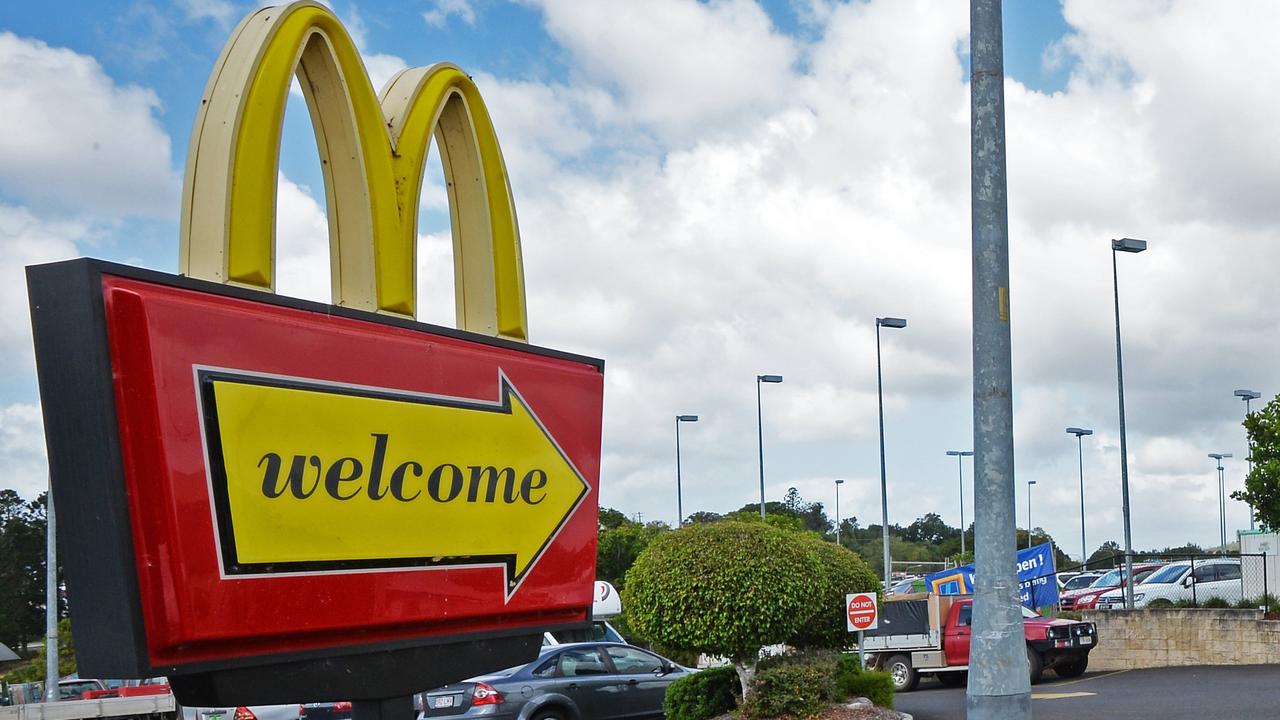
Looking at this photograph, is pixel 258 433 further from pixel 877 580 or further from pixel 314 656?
pixel 877 580

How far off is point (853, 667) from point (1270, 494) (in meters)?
12.3

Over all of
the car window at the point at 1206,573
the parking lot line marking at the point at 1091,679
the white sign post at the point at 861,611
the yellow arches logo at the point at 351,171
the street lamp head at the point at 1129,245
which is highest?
the street lamp head at the point at 1129,245

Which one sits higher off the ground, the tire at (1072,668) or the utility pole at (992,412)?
the utility pole at (992,412)

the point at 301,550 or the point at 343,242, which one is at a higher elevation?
the point at 343,242

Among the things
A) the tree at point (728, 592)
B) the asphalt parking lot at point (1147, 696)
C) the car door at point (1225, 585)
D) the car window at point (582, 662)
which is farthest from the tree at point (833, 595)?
the car door at point (1225, 585)

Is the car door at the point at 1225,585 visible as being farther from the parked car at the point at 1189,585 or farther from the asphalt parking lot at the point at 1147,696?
the asphalt parking lot at the point at 1147,696

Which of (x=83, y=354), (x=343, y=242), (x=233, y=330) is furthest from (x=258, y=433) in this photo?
(x=343, y=242)

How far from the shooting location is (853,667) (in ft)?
57.5

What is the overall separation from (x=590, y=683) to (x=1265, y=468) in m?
16.0

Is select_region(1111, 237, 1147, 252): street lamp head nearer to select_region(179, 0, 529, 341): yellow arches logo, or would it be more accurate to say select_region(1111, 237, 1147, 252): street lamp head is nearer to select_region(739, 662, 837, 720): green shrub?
select_region(739, 662, 837, 720): green shrub

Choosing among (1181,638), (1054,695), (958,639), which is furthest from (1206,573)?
(1054,695)

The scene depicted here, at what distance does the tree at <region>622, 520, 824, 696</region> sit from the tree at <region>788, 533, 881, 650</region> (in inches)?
10.4

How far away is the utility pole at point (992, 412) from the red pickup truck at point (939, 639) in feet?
48.4

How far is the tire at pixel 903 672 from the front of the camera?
2250 cm
